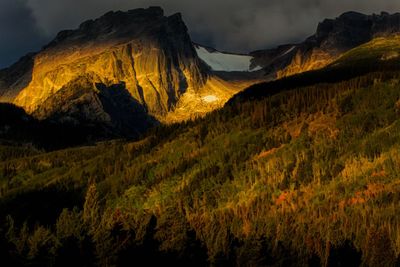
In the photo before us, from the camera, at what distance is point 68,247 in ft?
301

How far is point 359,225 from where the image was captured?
166 m

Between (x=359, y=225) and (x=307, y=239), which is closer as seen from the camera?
(x=307, y=239)

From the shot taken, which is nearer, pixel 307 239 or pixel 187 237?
pixel 187 237

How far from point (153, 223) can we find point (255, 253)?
1630cm

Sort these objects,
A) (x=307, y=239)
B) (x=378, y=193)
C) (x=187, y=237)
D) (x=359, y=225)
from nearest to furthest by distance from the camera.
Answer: (x=187, y=237), (x=307, y=239), (x=359, y=225), (x=378, y=193)

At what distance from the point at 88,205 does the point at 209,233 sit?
69.2ft

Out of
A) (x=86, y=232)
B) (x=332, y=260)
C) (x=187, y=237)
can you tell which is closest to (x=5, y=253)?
(x=86, y=232)

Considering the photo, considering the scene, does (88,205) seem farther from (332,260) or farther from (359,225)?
(359,225)


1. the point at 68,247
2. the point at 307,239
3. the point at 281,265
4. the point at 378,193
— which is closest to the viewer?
the point at 68,247

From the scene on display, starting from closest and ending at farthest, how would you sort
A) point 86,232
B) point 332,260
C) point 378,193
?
1. point 86,232
2. point 332,260
3. point 378,193

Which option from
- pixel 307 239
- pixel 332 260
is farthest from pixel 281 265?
pixel 307 239

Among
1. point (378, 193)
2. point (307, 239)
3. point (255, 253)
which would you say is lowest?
point (378, 193)

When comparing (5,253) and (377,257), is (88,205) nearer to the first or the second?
(5,253)

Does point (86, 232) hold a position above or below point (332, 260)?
above
